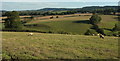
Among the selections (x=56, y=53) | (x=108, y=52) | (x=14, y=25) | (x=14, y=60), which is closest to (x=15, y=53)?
(x=14, y=60)

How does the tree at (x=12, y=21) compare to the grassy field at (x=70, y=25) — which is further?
the grassy field at (x=70, y=25)

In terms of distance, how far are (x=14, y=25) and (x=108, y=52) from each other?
170 feet

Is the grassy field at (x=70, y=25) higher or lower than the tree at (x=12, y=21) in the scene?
lower

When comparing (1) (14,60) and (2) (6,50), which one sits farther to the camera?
(2) (6,50)

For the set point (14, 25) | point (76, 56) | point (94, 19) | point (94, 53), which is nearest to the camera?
point (76, 56)

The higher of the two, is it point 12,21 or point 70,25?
point 12,21

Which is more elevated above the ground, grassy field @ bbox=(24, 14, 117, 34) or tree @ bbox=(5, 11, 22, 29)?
tree @ bbox=(5, 11, 22, 29)

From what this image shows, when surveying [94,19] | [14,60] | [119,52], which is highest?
[14,60]

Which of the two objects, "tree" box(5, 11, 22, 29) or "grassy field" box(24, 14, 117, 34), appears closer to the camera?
"tree" box(5, 11, 22, 29)

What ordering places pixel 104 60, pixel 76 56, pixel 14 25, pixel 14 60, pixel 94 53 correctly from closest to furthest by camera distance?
pixel 14 60 < pixel 104 60 < pixel 76 56 < pixel 94 53 < pixel 14 25

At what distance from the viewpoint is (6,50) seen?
1479 centimetres

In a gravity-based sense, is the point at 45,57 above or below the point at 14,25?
above

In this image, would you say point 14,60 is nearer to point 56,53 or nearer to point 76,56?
point 56,53

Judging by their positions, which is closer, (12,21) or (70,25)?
(12,21)
